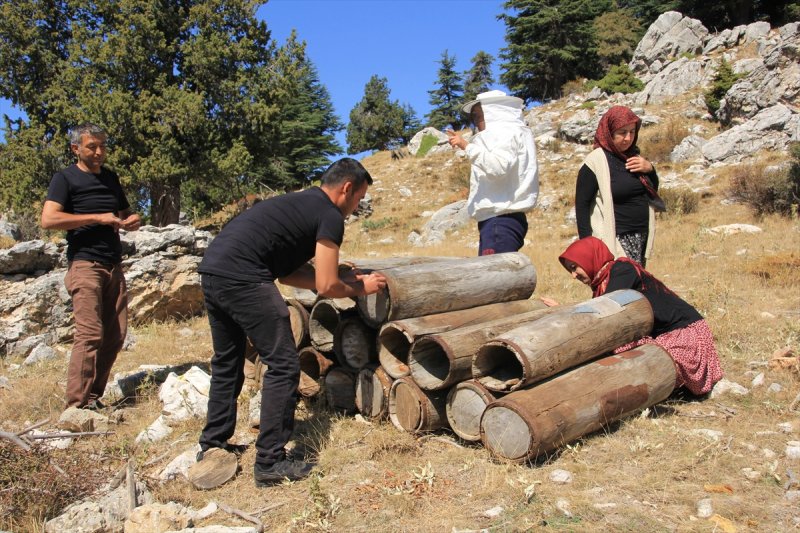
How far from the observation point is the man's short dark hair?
3418 millimetres

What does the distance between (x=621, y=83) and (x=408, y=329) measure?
29.4 meters

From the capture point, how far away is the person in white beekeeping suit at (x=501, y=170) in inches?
176

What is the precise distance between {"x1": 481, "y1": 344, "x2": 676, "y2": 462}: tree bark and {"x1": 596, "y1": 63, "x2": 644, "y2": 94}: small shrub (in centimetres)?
2819

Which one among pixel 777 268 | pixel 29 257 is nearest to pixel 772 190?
pixel 777 268

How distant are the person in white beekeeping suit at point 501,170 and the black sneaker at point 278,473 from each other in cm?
232

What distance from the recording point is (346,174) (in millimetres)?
3422

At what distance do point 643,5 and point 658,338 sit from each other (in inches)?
Result: 1600

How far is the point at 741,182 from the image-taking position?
1264 cm

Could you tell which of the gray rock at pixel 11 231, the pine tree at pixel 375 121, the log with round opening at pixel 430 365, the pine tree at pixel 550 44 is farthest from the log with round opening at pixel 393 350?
the pine tree at pixel 375 121

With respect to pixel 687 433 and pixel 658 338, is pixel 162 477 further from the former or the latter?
pixel 658 338

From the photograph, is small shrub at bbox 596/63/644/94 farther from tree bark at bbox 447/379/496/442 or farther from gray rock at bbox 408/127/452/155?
tree bark at bbox 447/379/496/442

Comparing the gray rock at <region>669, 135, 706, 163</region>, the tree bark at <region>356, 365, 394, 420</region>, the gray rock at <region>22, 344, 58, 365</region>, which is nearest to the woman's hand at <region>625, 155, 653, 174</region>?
the tree bark at <region>356, 365, 394, 420</region>

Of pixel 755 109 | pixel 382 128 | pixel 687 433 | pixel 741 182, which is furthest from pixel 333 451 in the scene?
pixel 382 128

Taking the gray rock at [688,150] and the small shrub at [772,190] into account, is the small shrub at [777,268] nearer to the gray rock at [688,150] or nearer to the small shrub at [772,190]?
the small shrub at [772,190]
